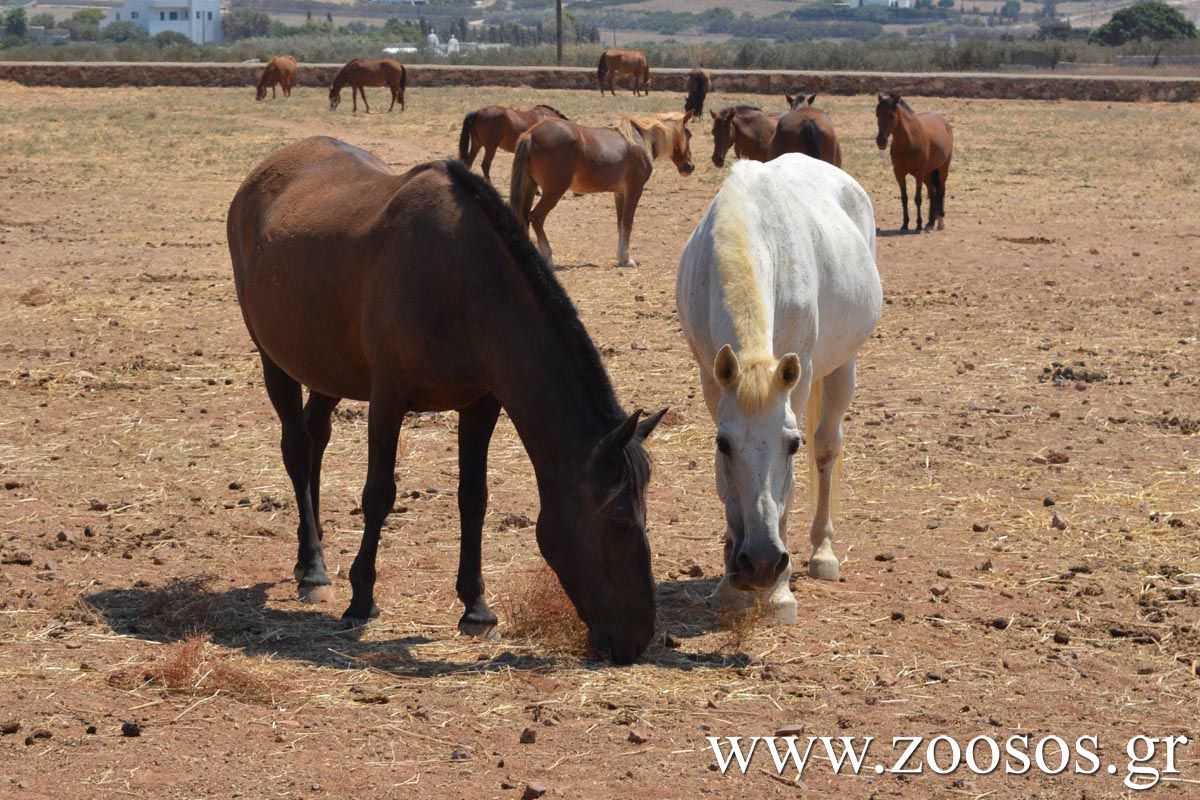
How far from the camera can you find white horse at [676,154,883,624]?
4.54 m

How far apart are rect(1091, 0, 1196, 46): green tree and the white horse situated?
7596 centimetres

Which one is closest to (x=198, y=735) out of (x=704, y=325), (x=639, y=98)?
(x=704, y=325)

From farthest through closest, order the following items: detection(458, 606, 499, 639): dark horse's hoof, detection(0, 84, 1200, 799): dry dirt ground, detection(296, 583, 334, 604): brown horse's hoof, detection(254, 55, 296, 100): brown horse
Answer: detection(254, 55, 296, 100): brown horse < detection(296, 583, 334, 604): brown horse's hoof < detection(458, 606, 499, 639): dark horse's hoof < detection(0, 84, 1200, 799): dry dirt ground

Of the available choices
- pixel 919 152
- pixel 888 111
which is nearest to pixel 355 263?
pixel 919 152

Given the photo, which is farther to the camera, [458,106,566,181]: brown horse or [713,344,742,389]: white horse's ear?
[458,106,566,181]: brown horse

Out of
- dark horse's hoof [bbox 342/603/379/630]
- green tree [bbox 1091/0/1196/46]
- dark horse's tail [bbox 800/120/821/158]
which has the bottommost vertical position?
dark horse's hoof [bbox 342/603/379/630]

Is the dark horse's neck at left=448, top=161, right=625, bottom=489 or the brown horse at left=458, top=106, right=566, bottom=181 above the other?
the brown horse at left=458, top=106, right=566, bottom=181

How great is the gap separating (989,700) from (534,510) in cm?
280

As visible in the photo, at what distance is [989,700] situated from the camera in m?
4.50

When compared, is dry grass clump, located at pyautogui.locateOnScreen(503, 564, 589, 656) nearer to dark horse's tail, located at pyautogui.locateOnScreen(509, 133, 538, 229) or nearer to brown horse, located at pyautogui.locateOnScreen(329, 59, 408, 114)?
dark horse's tail, located at pyautogui.locateOnScreen(509, 133, 538, 229)

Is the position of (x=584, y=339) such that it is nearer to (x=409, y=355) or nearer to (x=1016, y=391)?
(x=409, y=355)

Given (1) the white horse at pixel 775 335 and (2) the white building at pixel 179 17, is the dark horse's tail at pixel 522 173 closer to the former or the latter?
(1) the white horse at pixel 775 335

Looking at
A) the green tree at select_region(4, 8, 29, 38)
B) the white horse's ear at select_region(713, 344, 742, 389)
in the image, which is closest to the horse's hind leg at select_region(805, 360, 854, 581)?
the white horse's ear at select_region(713, 344, 742, 389)

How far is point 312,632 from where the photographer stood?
514 cm
